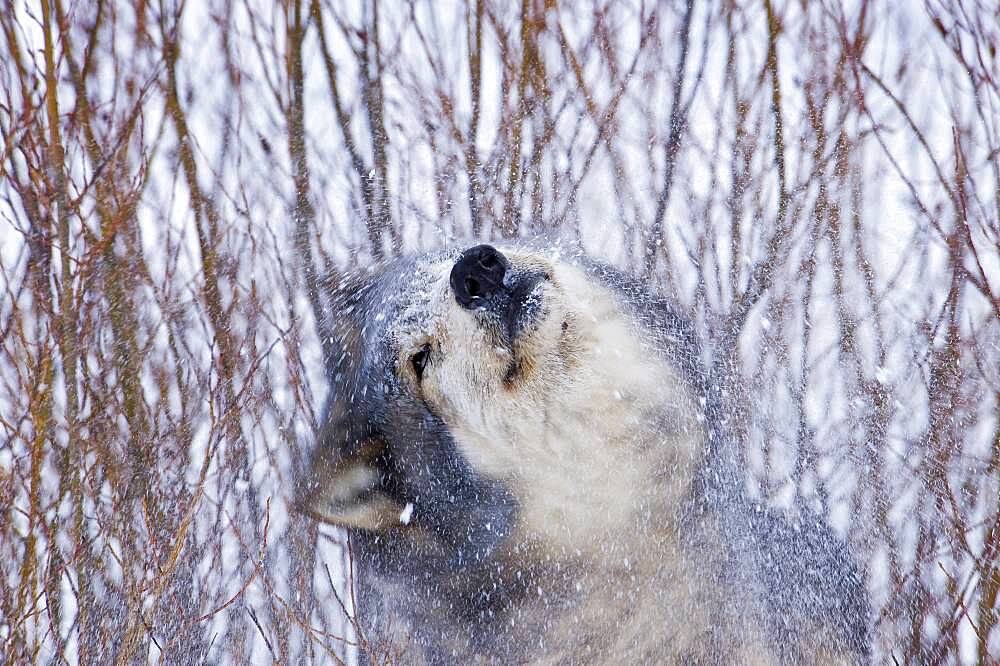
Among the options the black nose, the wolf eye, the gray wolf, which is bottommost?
the gray wolf

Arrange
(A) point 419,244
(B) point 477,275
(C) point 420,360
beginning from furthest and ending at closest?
(A) point 419,244, (C) point 420,360, (B) point 477,275

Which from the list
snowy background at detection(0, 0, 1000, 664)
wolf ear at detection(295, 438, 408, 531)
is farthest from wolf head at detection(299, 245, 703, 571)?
snowy background at detection(0, 0, 1000, 664)

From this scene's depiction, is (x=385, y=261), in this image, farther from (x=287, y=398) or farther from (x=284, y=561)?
(x=284, y=561)

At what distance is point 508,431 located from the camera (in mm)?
1743

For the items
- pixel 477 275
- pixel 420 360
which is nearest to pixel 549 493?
pixel 420 360

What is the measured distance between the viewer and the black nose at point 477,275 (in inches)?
60.1

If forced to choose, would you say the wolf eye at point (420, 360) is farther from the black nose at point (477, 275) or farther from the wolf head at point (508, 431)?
the black nose at point (477, 275)

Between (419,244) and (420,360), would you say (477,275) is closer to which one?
(420,360)

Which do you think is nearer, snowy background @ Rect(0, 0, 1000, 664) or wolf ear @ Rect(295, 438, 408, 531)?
wolf ear @ Rect(295, 438, 408, 531)

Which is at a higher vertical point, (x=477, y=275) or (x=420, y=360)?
(x=477, y=275)

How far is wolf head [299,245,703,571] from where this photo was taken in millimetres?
1655

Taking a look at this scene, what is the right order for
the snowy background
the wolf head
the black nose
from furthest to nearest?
the snowy background, the wolf head, the black nose

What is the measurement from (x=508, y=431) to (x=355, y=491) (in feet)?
1.12

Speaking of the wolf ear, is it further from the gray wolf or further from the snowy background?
the snowy background
